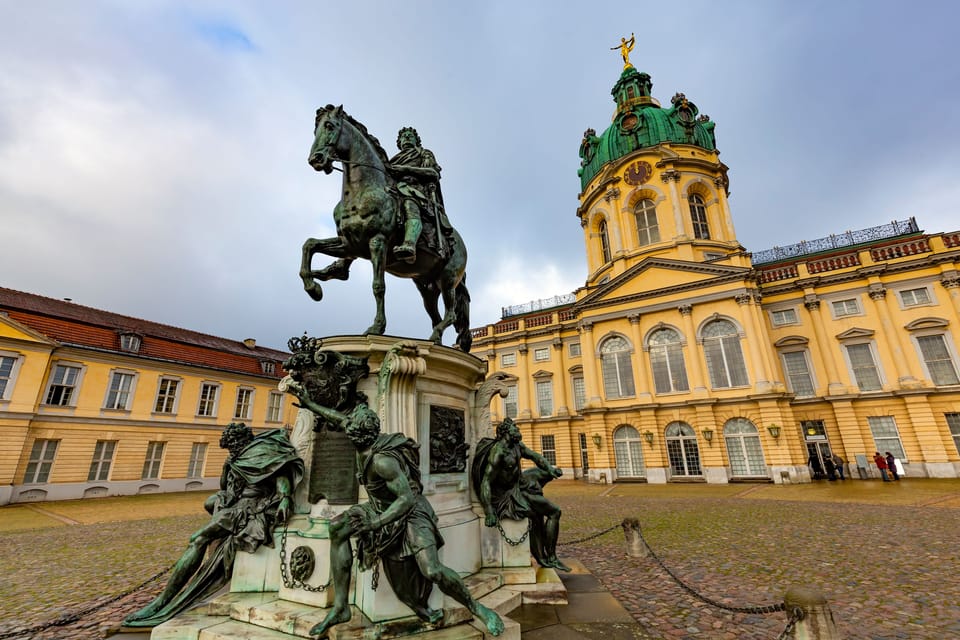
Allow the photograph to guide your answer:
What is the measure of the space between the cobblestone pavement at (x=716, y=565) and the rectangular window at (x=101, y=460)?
433 inches

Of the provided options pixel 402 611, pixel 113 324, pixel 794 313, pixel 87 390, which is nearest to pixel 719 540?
pixel 402 611

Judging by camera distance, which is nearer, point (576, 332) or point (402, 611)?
point (402, 611)

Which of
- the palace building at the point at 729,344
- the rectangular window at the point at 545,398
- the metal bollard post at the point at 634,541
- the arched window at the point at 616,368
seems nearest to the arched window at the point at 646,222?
the palace building at the point at 729,344

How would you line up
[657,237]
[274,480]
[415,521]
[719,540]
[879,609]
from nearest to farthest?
1. [415,521]
2. [274,480]
3. [879,609]
4. [719,540]
5. [657,237]

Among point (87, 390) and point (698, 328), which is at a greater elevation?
point (698, 328)

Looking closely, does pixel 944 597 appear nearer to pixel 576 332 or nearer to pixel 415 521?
pixel 415 521

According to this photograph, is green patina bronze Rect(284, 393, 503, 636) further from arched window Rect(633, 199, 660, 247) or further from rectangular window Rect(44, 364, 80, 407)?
arched window Rect(633, 199, 660, 247)

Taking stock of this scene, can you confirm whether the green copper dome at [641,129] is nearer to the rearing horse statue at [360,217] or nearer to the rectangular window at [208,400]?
the rearing horse statue at [360,217]

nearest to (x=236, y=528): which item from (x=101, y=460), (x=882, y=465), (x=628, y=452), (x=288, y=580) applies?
(x=288, y=580)

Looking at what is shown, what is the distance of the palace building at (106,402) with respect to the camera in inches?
742

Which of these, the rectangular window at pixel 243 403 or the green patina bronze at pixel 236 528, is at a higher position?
the rectangular window at pixel 243 403

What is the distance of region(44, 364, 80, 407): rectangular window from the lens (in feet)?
65.9

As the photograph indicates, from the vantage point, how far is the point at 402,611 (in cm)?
331

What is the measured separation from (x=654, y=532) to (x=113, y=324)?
29.5m
